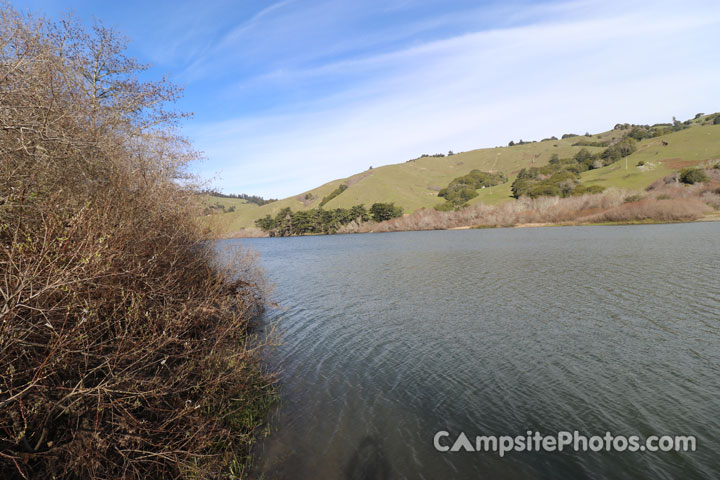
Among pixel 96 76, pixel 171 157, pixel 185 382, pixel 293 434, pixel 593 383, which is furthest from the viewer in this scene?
pixel 171 157

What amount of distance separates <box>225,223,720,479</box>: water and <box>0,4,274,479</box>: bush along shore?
1.91 meters

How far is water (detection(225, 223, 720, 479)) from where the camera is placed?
7.34m

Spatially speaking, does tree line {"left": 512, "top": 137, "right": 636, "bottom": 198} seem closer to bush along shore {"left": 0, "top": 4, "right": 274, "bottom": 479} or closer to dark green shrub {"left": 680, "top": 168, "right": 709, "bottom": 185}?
dark green shrub {"left": 680, "top": 168, "right": 709, "bottom": 185}

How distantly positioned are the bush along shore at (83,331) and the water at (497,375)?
191 centimetres

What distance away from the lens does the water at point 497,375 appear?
289 inches

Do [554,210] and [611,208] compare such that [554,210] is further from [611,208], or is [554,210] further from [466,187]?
[466,187]

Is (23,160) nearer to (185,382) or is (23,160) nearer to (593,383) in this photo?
(185,382)

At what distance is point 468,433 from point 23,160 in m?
10.7

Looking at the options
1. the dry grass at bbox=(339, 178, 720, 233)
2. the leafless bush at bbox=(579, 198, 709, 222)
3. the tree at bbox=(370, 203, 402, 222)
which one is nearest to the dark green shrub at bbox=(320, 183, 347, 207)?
the tree at bbox=(370, 203, 402, 222)

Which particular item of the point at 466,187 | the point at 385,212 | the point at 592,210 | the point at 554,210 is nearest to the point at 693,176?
the point at 592,210

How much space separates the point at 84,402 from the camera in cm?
514

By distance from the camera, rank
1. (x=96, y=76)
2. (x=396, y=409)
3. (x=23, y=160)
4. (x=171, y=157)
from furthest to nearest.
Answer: (x=171, y=157), (x=96, y=76), (x=396, y=409), (x=23, y=160)

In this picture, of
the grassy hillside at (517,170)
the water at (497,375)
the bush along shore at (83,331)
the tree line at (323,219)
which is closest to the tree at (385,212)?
the tree line at (323,219)

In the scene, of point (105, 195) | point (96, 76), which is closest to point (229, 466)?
point (105, 195)
